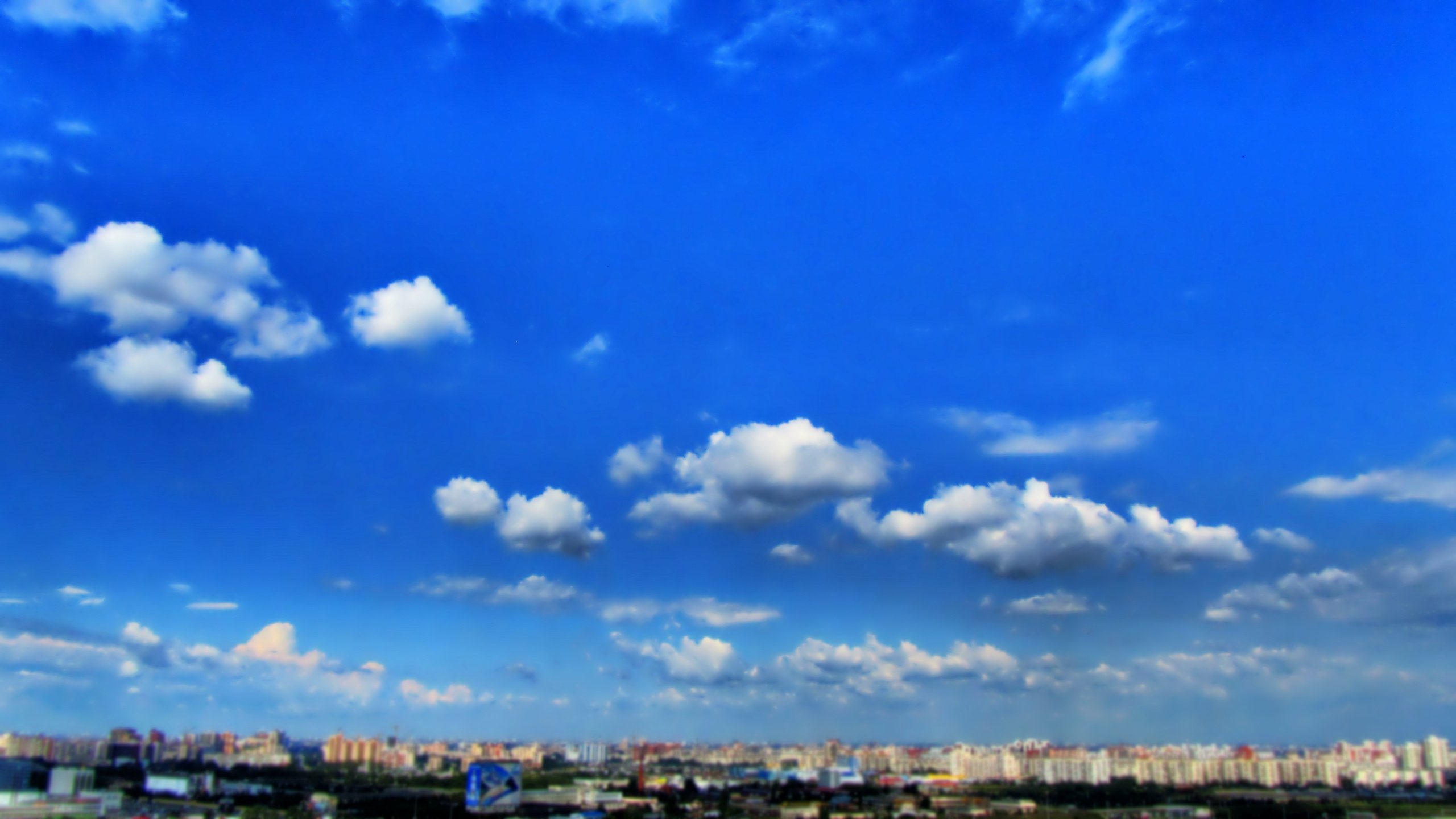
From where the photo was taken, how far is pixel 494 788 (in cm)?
3772

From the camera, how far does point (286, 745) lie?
70.5 m

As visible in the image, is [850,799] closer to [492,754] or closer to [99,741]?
[492,754]

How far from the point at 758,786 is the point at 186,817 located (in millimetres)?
28548

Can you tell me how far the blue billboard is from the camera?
37281 millimetres

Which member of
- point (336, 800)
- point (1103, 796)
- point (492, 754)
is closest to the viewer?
point (336, 800)

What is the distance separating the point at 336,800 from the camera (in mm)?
40438

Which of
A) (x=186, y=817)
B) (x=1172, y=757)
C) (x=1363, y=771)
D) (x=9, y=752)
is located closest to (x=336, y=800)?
(x=186, y=817)

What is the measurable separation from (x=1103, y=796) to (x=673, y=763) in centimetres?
4081

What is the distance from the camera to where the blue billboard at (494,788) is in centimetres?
3728

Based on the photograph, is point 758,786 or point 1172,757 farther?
point 1172,757

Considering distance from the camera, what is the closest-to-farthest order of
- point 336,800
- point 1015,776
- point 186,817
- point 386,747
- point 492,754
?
point 186,817, point 336,800, point 1015,776, point 386,747, point 492,754

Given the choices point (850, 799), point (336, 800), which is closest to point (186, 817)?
point (336, 800)

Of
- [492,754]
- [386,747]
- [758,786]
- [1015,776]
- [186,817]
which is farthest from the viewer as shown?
[492,754]

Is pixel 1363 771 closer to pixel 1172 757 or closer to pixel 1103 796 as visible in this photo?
pixel 1172 757
